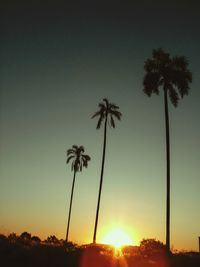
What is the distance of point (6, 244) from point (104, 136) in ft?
89.5

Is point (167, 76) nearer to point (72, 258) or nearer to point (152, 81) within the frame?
point (152, 81)

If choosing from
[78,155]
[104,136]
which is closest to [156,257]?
[104,136]

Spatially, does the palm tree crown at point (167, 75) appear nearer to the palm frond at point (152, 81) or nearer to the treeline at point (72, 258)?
the palm frond at point (152, 81)

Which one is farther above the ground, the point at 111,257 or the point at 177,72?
the point at 177,72

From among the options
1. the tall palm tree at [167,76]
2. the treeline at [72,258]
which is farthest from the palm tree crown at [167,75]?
the treeline at [72,258]

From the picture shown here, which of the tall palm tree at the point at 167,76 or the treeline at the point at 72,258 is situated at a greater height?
the tall palm tree at the point at 167,76

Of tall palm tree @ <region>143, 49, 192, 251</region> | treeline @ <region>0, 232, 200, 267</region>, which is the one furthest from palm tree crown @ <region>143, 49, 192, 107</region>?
treeline @ <region>0, 232, 200, 267</region>

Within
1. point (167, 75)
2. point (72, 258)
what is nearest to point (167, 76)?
point (167, 75)

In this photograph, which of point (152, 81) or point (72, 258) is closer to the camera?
point (72, 258)

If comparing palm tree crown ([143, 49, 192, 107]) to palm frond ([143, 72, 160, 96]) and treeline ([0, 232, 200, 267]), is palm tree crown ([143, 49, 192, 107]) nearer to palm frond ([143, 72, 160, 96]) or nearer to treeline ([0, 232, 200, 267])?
palm frond ([143, 72, 160, 96])

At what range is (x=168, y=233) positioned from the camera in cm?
3275

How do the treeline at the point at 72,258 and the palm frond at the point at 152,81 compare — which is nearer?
the treeline at the point at 72,258

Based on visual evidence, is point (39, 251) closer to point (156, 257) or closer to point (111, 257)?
point (111, 257)

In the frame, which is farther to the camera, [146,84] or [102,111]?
[102,111]
